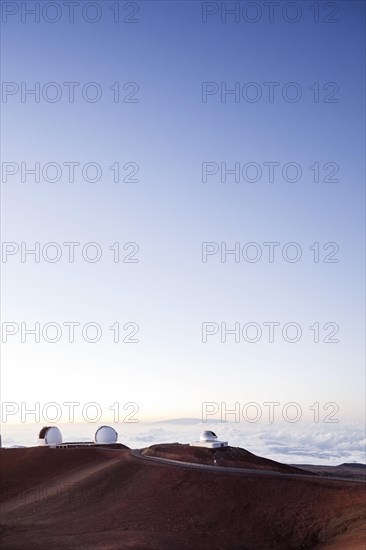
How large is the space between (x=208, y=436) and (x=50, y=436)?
2371cm

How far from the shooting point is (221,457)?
6831cm

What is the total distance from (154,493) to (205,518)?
7090mm

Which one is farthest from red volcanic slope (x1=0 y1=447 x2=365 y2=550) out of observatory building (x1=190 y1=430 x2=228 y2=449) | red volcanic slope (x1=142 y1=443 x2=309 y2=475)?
observatory building (x1=190 y1=430 x2=228 y2=449)

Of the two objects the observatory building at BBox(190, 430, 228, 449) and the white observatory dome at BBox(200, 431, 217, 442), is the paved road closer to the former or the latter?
the observatory building at BBox(190, 430, 228, 449)

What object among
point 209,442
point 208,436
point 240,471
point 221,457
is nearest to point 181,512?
point 240,471

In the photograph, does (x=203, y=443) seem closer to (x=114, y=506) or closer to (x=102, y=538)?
(x=114, y=506)

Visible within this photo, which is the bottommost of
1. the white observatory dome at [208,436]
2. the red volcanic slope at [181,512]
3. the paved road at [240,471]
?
the red volcanic slope at [181,512]

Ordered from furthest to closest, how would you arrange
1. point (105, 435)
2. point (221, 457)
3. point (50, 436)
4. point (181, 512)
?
point (105, 435)
point (50, 436)
point (221, 457)
point (181, 512)

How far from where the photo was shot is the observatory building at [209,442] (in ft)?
236

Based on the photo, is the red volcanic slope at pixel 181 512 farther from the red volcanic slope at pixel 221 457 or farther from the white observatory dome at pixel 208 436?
the white observatory dome at pixel 208 436

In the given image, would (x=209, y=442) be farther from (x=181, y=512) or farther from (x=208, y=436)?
(x=181, y=512)

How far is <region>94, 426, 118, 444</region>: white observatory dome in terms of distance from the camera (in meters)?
87.6

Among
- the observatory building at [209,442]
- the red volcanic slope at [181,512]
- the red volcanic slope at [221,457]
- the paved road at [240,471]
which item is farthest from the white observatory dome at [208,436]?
the red volcanic slope at [181,512]

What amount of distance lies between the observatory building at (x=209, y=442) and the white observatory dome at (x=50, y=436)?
21666 millimetres
